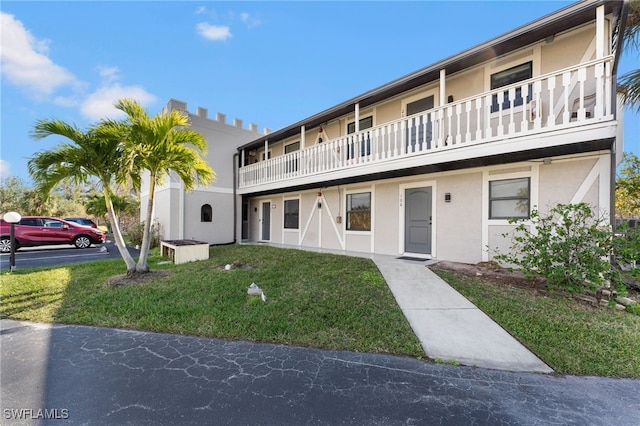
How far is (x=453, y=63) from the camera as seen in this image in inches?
271

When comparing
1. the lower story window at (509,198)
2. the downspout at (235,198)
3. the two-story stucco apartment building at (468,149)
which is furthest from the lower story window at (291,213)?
the lower story window at (509,198)

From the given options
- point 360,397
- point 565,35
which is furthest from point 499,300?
point 565,35

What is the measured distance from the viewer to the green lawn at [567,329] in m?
3.17

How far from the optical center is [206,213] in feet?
44.3

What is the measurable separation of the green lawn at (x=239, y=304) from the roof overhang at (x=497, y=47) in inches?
206

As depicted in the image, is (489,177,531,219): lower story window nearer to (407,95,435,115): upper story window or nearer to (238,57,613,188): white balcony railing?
(238,57,613,188): white balcony railing

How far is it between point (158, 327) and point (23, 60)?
937cm

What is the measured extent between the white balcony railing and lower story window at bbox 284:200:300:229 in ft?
6.98

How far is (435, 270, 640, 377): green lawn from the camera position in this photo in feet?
10.4

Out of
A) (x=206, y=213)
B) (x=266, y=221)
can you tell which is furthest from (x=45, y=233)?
(x=266, y=221)

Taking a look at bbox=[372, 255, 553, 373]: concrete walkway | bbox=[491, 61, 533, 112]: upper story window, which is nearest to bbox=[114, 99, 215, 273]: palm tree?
bbox=[372, 255, 553, 373]: concrete walkway

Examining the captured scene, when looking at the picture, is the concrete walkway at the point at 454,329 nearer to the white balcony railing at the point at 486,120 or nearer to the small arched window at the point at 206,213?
the white balcony railing at the point at 486,120

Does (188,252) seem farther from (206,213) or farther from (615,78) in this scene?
(615,78)

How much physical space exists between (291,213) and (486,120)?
887 centimetres
